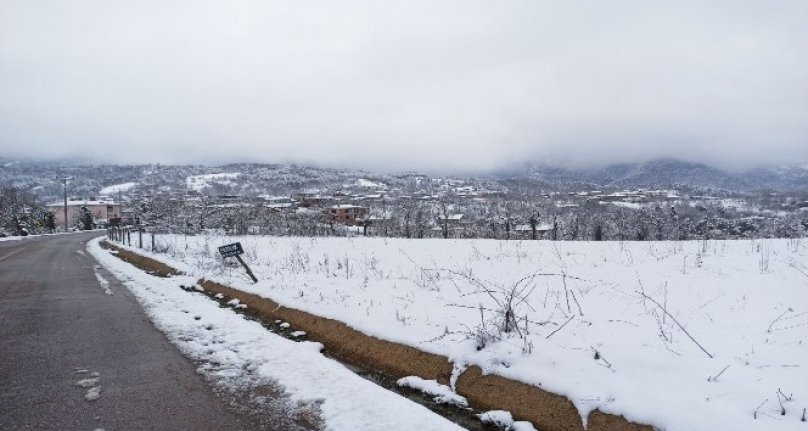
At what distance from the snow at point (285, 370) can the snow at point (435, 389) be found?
44 cm

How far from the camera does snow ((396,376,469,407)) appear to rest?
4.79 m

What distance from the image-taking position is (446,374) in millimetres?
5301

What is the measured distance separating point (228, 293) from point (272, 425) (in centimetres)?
752

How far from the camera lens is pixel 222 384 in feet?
16.3

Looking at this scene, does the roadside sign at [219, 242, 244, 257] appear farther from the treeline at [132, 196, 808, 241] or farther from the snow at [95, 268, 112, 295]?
the treeline at [132, 196, 808, 241]

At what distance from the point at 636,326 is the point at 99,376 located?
5878mm

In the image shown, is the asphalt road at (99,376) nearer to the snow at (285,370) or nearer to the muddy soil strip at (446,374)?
the snow at (285,370)

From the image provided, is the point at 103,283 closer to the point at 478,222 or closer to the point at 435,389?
the point at 435,389

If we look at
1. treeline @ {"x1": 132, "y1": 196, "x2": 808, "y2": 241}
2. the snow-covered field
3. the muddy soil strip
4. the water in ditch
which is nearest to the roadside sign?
the snow-covered field

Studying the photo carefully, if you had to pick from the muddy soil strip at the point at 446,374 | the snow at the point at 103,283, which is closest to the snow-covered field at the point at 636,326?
the muddy soil strip at the point at 446,374

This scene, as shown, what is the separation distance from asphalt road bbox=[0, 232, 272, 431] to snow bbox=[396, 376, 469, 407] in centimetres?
174

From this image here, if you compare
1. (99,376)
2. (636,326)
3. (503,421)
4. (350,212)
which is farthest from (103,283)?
(350,212)

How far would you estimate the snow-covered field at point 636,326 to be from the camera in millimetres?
3807

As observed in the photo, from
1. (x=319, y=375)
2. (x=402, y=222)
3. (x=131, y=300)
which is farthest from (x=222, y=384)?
(x=402, y=222)
